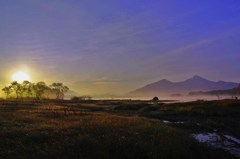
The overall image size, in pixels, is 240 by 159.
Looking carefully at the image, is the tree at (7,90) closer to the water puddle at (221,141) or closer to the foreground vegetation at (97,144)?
the water puddle at (221,141)

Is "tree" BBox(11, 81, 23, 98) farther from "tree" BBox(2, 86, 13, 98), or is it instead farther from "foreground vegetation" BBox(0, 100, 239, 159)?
"foreground vegetation" BBox(0, 100, 239, 159)

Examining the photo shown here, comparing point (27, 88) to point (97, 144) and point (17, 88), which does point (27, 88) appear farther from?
point (97, 144)

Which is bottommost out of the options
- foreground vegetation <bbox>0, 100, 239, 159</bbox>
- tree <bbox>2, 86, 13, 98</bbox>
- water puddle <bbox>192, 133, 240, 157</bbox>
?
water puddle <bbox>192, 133, 240, 157</bbox>

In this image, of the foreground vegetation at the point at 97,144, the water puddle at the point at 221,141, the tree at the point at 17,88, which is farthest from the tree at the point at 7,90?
the foreground vegetation at the point at 97,144

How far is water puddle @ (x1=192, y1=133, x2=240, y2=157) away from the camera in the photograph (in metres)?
22.1

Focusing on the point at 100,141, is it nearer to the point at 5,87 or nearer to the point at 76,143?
the point at 76,143

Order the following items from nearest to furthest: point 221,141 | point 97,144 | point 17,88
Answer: point 97,144 → point 221,141 → point 17,88

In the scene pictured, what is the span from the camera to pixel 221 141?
25.2 metres

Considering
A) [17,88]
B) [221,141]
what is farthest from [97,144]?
[17,88]

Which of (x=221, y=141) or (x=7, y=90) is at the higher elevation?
(x=7, y=90)

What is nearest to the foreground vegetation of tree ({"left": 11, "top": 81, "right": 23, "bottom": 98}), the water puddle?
the water puddle

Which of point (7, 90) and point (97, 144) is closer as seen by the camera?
point (97, 144)

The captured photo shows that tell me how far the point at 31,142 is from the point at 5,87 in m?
166

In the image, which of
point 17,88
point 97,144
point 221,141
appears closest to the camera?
point 97,144
